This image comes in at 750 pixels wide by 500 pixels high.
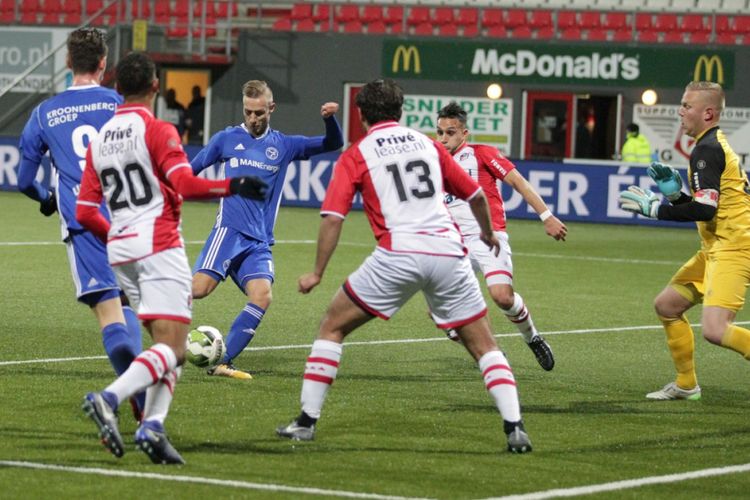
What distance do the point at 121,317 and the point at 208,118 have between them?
26.1 meters

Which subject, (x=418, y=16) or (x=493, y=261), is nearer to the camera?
(x=493, y=261)

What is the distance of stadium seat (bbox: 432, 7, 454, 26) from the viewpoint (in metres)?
32.7

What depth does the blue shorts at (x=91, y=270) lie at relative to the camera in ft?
25.9

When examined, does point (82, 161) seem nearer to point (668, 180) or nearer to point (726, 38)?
point (668, 180)

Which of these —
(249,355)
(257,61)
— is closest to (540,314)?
(249,355)

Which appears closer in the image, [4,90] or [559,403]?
[559,403]

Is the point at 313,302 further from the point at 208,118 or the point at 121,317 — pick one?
the point at 208,118

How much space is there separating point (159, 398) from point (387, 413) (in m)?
2.09

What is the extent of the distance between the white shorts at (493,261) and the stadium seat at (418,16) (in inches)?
879

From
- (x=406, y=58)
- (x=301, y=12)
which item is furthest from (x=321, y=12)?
(x=406, y=58)

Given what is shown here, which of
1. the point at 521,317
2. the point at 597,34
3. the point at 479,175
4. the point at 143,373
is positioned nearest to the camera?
the point at 143,373

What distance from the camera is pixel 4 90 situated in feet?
104

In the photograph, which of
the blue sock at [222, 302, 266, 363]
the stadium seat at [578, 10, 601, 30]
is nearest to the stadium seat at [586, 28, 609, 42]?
the stadium seat at [578, 10, 601, 30]

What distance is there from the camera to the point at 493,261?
10.8 m
